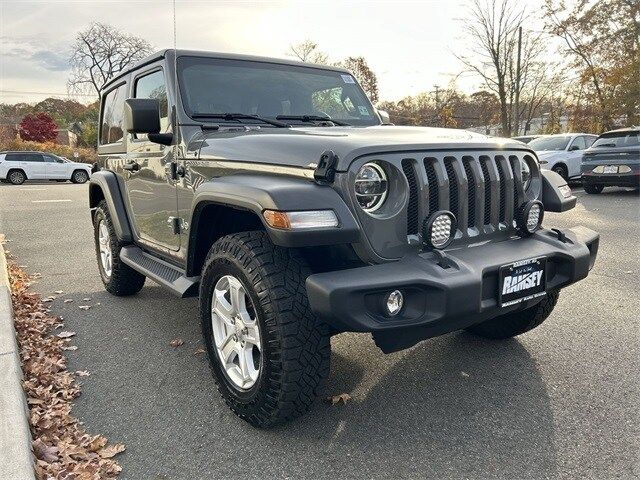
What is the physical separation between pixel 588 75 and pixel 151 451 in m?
29.1

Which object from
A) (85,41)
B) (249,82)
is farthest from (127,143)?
(85,41)

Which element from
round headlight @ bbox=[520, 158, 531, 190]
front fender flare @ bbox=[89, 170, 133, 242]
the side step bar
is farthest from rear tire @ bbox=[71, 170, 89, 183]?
round headlight @ bbox=[520, 158, 531, 190]

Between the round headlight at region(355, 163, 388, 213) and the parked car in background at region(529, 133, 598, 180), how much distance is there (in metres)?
12.7

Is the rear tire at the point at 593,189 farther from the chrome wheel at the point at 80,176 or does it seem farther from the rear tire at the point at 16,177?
the rear tire at the point at 16,177

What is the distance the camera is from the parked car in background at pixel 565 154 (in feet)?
45.5

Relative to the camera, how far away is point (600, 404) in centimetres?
275

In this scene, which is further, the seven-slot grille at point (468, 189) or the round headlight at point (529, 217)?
the round headlight at point (529, 217)

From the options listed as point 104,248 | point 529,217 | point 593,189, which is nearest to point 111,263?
point 104,248

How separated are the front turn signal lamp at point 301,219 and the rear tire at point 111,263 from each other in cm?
274

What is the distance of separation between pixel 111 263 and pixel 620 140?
459 inches

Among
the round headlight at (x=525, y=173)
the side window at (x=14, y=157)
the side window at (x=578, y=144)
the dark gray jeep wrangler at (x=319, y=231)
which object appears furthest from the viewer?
the side window at (x=14, y=157)

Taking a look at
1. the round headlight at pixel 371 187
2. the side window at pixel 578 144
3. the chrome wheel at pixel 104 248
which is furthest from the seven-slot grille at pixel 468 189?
the side window at pixel 578 144

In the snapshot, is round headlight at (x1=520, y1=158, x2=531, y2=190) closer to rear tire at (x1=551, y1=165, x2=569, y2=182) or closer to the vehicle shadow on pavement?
the vehicle shadow on pavement

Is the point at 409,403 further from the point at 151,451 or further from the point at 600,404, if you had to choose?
the point at 151,451
